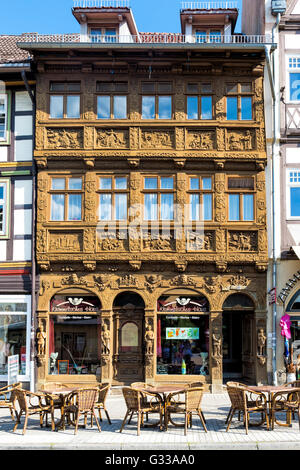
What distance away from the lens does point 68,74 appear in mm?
20797

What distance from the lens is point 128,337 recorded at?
66.7 feet

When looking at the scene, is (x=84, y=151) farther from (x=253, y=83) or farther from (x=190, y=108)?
(x=253, y=83)

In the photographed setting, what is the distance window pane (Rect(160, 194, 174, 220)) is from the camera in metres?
20.4

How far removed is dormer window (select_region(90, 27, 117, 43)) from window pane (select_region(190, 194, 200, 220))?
6148mm

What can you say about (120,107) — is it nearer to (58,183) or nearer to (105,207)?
(58,183)

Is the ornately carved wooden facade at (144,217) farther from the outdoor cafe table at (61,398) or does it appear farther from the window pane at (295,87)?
the outdoor cafe table at (61,398)

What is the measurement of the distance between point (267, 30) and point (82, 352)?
478 inches

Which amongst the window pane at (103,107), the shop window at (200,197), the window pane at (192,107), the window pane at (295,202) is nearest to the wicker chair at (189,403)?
the shop window at (200,197)

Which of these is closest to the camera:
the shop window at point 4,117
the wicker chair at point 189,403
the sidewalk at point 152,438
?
the sidewalk at point 152,438

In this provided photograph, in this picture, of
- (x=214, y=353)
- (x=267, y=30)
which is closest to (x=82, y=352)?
(x=214, y=353)

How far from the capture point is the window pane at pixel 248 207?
20.4 m

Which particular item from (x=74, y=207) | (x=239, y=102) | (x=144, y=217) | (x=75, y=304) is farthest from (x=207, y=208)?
(x=75, y=304)

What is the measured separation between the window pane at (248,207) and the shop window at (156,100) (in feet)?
11.9

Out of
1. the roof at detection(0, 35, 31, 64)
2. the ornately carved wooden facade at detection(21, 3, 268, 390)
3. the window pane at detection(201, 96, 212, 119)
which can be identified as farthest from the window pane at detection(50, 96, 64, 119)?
the window pane at detection(201, 96, 212, 119)
